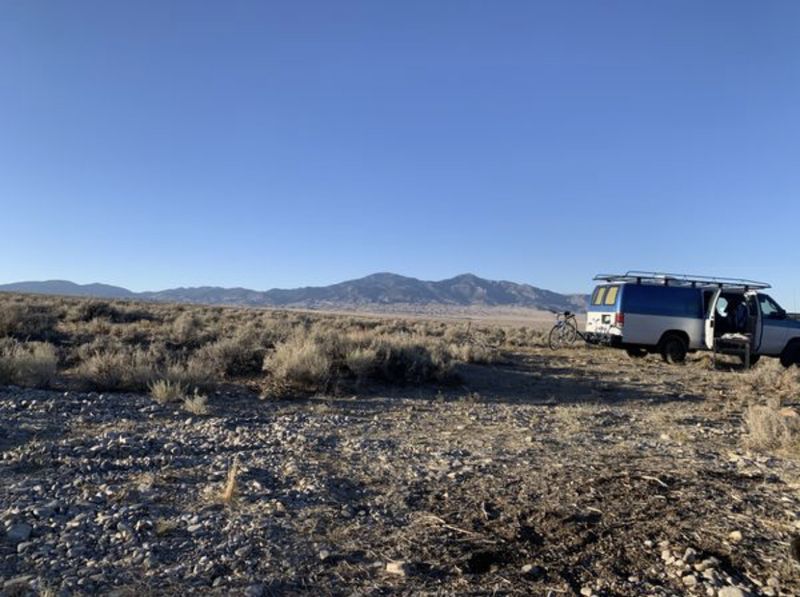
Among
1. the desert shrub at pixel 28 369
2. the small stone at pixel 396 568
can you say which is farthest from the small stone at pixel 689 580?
the desert shrub at pixel 28 369

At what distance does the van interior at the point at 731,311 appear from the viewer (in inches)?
675

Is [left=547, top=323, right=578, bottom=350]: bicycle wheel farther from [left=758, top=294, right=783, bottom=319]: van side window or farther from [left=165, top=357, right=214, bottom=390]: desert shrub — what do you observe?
[left=165, top=357, right=214, bottom=390]: desert shrub

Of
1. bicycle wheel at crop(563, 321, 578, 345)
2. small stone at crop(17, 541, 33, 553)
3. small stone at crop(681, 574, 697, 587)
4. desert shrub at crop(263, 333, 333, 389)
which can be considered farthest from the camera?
bicycle wheel at crop(563, 321, 578, 345)

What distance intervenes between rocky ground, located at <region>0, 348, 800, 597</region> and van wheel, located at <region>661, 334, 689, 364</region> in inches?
384

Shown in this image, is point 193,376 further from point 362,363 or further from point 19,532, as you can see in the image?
point 19,532

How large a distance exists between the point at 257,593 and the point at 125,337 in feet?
51.1

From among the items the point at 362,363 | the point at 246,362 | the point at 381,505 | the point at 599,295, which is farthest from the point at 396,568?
the point at 599,295

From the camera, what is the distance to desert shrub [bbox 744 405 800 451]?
695cm

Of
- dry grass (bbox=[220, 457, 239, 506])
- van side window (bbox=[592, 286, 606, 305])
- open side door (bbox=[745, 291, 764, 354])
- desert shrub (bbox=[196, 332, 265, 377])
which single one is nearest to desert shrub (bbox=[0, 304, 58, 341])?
desert shrub (bbox=[196, 332, 265, 377])

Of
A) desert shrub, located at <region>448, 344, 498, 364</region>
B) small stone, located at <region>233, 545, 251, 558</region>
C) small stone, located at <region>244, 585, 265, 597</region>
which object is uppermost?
desert shrub, located at <region>448, 344, 498, 364</region>

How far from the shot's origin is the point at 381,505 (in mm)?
4875

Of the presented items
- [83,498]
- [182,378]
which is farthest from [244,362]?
[83,498]

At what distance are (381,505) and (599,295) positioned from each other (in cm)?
1611

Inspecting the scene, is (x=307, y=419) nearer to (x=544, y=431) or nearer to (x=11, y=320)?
(x=544, y=431)
